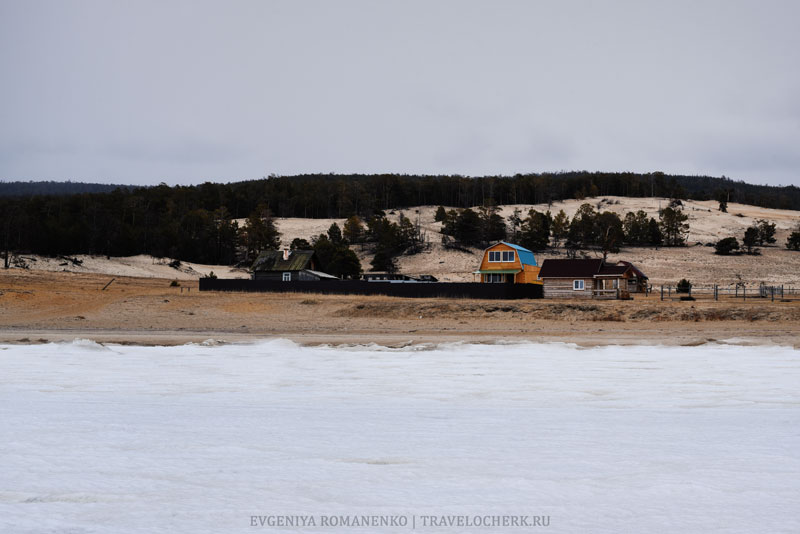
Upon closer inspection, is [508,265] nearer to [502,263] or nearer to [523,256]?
[502,263]

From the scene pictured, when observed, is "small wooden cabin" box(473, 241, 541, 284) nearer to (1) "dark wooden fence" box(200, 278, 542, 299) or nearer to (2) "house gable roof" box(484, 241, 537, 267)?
(2) "house gable roof" box(484, 241, 537, 267)

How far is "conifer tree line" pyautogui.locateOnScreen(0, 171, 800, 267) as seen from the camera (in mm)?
90500

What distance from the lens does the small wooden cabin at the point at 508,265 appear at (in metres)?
60.3

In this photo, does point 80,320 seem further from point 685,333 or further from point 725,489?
point 725,489

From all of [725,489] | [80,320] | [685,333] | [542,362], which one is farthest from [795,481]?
[80,320]

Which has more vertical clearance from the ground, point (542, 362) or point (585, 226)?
point (585, 226)

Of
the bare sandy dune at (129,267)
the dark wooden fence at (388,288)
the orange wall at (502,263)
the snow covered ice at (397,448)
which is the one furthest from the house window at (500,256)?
the snow covered ice at (397,448)

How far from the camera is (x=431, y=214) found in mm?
152750

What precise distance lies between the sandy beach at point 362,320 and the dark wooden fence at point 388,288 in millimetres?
2242

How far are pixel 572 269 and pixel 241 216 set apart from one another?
109596mm

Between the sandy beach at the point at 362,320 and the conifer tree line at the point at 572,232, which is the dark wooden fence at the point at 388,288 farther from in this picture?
the conifer tree line at the point at 572,232

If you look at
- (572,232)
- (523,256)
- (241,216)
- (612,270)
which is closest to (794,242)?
(572,232)

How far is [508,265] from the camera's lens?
6056 centimetres

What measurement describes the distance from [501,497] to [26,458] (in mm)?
4468
